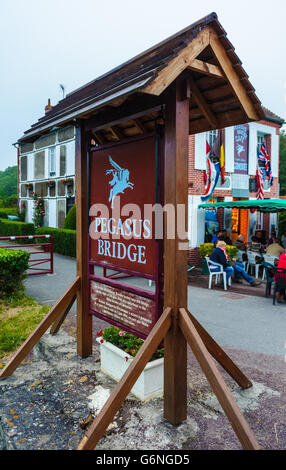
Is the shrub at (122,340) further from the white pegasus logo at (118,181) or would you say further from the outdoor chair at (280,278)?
the outdoor chair at (280,278)

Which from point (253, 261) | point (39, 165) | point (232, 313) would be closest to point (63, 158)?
point (39, 165)

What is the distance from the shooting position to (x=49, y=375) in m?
3.75

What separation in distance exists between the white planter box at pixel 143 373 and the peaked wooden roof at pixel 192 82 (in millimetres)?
2342

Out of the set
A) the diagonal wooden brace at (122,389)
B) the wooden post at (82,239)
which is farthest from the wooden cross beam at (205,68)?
the diagonal wooden brace at (122,389)

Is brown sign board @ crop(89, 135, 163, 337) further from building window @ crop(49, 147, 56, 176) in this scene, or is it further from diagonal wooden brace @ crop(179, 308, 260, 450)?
building window @ crop(49, 147, 56, 176)

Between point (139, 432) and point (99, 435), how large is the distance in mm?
467

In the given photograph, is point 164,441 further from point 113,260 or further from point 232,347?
point 232,347

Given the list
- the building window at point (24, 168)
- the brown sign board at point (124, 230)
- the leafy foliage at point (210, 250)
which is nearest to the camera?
the brown sign board at point (124, 230)

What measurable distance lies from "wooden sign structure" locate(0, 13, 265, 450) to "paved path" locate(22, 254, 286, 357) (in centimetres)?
184

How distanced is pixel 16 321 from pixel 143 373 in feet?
10.7

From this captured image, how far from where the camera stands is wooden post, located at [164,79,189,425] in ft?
9.12

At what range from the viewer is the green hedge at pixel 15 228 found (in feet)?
63.5

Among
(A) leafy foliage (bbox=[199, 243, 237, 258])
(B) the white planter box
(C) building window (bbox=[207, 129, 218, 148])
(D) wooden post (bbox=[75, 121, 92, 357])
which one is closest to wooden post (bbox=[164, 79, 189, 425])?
(B) the white planter box

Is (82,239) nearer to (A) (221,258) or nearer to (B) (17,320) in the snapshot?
(B) (17,320)
